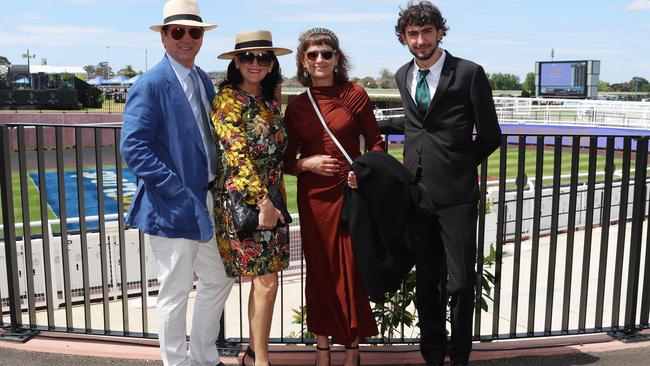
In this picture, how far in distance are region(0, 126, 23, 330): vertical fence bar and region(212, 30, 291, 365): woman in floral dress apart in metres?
1.61

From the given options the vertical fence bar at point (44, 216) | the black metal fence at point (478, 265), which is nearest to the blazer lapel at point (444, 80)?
the black metal fence at point (478, 265)

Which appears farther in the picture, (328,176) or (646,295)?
(646,295)

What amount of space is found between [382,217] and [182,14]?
1.29 m

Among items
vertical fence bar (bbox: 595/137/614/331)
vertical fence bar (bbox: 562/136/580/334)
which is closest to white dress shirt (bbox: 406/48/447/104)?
vertical fence bar (bbox: 562/136/580/334)

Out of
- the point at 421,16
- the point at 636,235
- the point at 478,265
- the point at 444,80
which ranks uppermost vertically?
the point at 421,16

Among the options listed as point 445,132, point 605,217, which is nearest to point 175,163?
point 445,132

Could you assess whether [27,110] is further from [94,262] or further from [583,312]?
[583,312]

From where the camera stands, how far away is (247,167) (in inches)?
110

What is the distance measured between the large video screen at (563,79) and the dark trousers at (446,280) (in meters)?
59.8

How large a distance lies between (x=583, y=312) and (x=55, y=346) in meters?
3.12

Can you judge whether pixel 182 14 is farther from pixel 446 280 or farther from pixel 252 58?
pixel 446 280

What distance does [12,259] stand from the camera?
397 centimetres

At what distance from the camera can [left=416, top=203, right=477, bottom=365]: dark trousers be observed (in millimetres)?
3002

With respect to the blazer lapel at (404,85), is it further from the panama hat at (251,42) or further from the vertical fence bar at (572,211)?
the vertical fence bar at (572,211)
